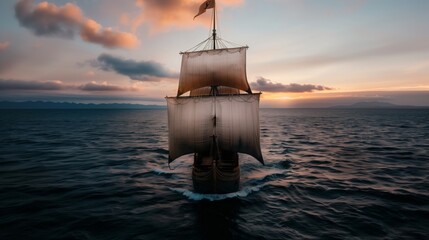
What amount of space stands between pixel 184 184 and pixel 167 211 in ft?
22.3

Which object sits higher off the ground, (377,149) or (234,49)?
(234,49)

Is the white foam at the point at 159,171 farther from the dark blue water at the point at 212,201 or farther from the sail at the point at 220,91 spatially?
the sail at the point at 220,91

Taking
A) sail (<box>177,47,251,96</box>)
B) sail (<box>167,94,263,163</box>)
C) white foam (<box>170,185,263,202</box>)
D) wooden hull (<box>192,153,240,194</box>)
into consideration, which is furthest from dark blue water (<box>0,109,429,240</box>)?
sail (<box>177,47,251,96</box>)

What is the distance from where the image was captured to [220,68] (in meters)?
29.6

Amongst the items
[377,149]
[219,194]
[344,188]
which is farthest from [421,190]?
[377,149]

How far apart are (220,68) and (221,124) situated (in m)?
7.34

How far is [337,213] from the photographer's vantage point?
18.3 metres

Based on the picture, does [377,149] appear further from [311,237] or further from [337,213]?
[311,237]

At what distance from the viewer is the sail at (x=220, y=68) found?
1161 inches

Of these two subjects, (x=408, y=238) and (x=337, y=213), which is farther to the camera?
(x=337, y=213)

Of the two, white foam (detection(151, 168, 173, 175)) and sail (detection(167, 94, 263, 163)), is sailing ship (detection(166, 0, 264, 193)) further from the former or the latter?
white foam (detection(151, 168, 173, 175))

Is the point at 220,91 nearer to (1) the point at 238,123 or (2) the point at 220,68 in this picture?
(2) the point at 220,68

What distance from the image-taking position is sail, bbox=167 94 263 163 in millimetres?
26031

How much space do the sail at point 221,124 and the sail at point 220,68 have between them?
11.8ft
